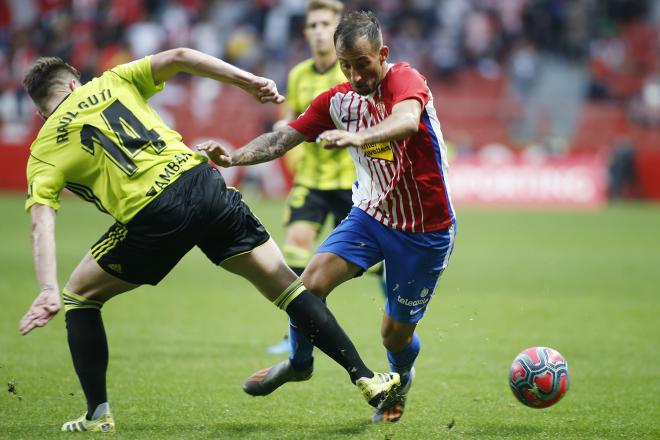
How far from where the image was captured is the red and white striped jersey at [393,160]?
5484mm

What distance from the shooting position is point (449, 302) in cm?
1097

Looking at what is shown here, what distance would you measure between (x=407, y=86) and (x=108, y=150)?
163 cm

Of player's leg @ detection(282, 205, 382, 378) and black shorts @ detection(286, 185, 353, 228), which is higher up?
player's leg @ detection(282, 205, 382, 378)

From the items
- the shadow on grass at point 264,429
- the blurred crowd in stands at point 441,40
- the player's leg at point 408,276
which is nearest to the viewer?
the shadow on grass at point 264,429

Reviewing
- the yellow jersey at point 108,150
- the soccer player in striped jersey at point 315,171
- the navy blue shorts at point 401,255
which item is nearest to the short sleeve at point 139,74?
the yellow jersey at point 108,150

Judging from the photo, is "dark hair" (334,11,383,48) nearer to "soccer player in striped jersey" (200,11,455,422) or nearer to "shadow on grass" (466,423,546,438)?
"soccer player in striped jersey" (200,11,455,422)

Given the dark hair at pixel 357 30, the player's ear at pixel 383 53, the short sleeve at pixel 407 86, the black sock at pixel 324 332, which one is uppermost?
the dark hair at pixel 357 30

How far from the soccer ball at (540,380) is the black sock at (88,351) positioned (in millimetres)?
2462

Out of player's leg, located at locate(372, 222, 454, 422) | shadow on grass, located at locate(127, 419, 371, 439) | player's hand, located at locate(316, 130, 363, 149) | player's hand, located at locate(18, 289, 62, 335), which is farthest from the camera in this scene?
player's leg, located at locate(372, 222, 454, 422)

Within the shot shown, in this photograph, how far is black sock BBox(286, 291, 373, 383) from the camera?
543 centimetres

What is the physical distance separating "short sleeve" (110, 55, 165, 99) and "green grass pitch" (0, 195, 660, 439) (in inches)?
76.3

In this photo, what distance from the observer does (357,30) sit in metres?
5.10

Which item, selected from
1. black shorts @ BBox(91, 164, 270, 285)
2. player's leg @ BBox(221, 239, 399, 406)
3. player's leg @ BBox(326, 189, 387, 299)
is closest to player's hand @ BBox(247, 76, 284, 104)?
black shorts @ BBox(91, 164, 270, 285)

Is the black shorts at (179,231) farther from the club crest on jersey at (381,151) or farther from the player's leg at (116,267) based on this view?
the club crest on jersey at (381,151)
